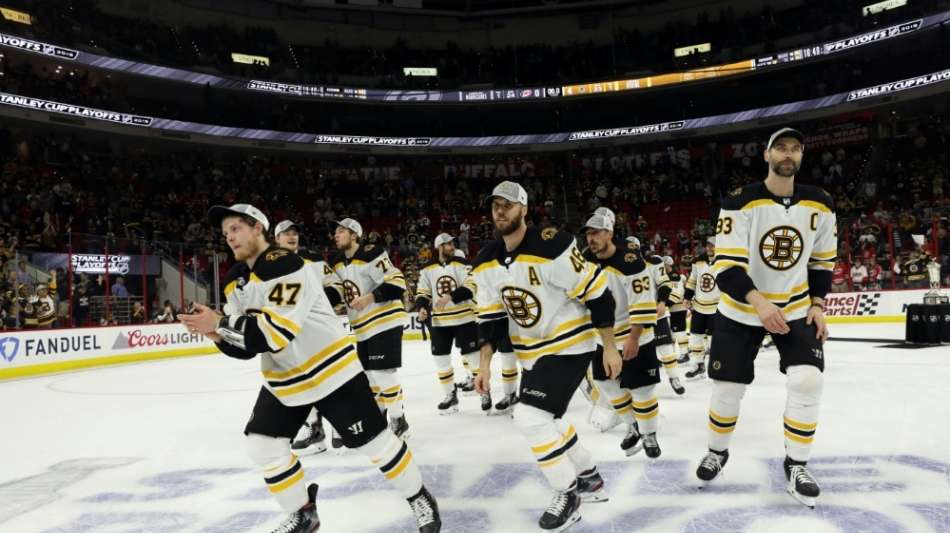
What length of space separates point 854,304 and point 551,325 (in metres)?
15.8

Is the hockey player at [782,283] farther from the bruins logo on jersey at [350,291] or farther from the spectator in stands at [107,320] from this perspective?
the spectator in stands at [107,320]

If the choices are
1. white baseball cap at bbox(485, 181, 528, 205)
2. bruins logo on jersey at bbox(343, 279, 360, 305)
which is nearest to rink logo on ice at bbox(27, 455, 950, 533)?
bruins logo on jersey at bbox(343, 279, 360, 305)

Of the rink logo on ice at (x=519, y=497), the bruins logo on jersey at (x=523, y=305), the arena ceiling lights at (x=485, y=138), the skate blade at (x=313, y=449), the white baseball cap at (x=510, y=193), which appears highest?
the arena ceiling lights at (x=485, y=138)

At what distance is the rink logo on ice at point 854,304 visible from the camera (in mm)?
16375

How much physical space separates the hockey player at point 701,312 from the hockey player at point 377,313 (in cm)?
493

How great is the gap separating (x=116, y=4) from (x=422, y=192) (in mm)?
15315

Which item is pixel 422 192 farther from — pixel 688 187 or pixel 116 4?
Result: pixel 116 4

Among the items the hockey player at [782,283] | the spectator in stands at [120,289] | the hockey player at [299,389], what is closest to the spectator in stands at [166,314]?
the spectator in stands at [120,289]

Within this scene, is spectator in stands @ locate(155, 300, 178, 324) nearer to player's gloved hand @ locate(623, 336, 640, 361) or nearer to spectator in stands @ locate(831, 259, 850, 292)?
player's gloved hand @ locate(623, 336, 640, 361)

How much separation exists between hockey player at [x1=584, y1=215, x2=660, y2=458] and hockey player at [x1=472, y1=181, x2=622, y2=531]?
3.90ft

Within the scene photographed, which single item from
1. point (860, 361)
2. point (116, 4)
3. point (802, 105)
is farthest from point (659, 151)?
point (116, 4)

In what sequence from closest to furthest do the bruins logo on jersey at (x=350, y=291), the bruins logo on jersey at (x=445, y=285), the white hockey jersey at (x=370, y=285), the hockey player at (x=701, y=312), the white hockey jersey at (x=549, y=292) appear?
the white hockey jersey at (x=549, y=292), the white hockey jersey at (x=370, y=285), the bruins logo on jersey at (x=350, y=291), the bruins logo on jersey at (x=445, y=285), the hockey player at (x=701, y=312)

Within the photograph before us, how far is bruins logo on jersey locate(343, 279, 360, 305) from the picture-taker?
6512mm

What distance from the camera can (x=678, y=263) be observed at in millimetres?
22281
